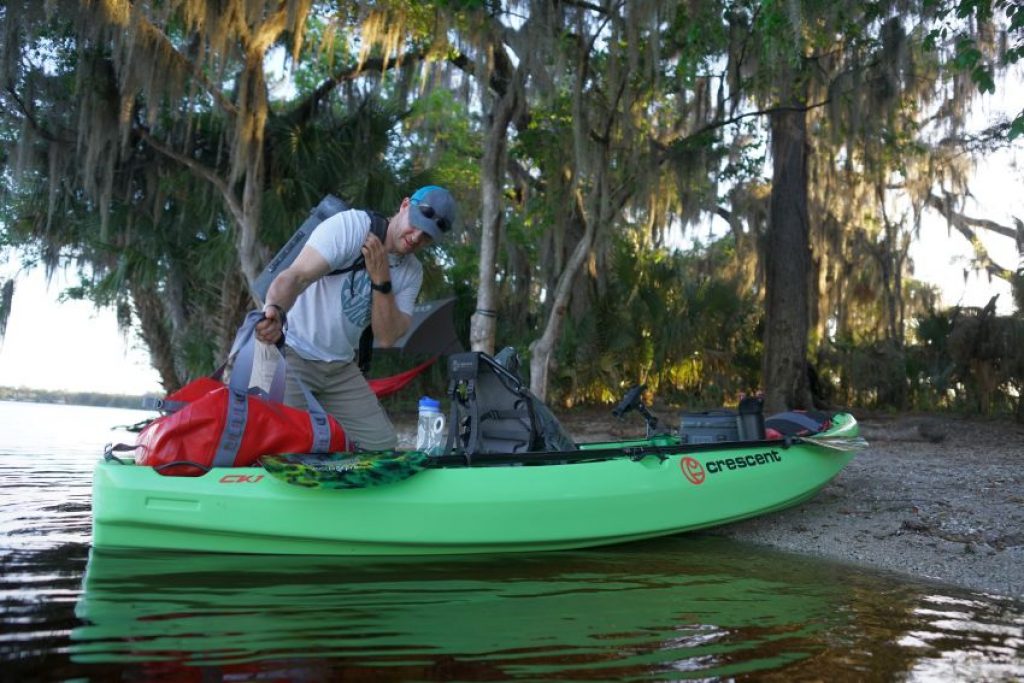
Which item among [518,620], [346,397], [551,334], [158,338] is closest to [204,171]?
[551,334]

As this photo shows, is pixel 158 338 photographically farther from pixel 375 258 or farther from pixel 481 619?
pixel 481 619

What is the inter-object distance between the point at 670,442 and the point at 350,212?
281cm

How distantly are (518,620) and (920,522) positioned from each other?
3.31m

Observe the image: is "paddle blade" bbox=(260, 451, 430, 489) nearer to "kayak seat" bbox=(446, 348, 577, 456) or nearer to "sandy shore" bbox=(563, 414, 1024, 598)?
"kayak seat" bbox=(446, 348, 577, 456)

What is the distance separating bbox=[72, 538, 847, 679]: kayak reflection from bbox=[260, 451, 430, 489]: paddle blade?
1.27ft

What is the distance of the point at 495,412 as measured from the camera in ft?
16.9

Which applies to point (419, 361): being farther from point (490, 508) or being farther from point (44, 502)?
point (490, 508)

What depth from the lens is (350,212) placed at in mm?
4191

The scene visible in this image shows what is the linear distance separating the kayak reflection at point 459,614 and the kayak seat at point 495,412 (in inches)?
29.2

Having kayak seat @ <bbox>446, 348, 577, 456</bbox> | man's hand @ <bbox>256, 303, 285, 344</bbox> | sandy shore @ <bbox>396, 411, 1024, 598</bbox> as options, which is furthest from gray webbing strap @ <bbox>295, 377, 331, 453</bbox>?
sandy shore @ <bbox>396, 411, 1024, 598</bbox>

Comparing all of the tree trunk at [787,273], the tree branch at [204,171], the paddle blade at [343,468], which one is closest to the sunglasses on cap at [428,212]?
the paddle blade at [343,468]

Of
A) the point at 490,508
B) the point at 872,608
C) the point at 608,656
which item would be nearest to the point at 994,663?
the point at 872,608

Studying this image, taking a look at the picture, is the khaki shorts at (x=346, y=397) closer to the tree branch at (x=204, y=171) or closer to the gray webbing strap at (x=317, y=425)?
the gray webbing strap at (x=317, y=425)

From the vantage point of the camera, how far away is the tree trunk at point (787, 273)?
479 inches
